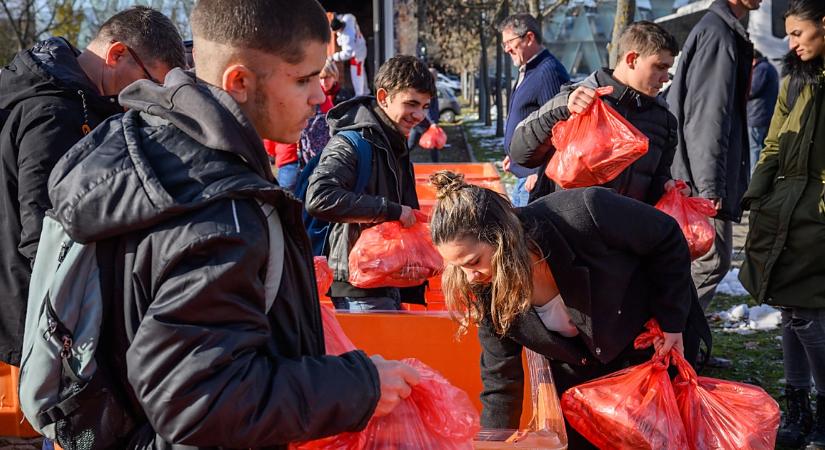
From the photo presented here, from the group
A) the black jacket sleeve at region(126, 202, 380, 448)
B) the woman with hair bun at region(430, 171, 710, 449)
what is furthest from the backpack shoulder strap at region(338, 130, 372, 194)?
the black jacket sleeve at region(126, 202, 380, 448)

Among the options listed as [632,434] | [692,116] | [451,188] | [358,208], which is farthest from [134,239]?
[692,116]

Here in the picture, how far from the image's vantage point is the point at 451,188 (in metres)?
2.55

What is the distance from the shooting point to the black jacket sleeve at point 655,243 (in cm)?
261

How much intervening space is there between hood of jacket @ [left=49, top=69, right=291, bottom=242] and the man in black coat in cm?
364

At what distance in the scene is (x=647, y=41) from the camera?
3938 mm

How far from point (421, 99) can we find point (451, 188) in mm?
1393

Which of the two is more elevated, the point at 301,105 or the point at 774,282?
the point at 301,105

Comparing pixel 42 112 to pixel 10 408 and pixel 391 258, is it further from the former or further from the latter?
pixel 391 258

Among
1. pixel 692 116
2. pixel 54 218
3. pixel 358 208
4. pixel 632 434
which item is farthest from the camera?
pixel 692 116

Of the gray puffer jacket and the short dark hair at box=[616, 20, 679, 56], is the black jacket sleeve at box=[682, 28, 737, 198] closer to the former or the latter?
the gray puffer jacket

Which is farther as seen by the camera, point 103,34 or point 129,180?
point 103,34

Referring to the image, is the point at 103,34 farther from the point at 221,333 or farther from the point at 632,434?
the point at 632,434

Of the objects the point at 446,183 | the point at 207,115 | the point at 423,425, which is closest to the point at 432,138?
the point at 446,183

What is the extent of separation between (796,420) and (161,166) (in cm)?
384
